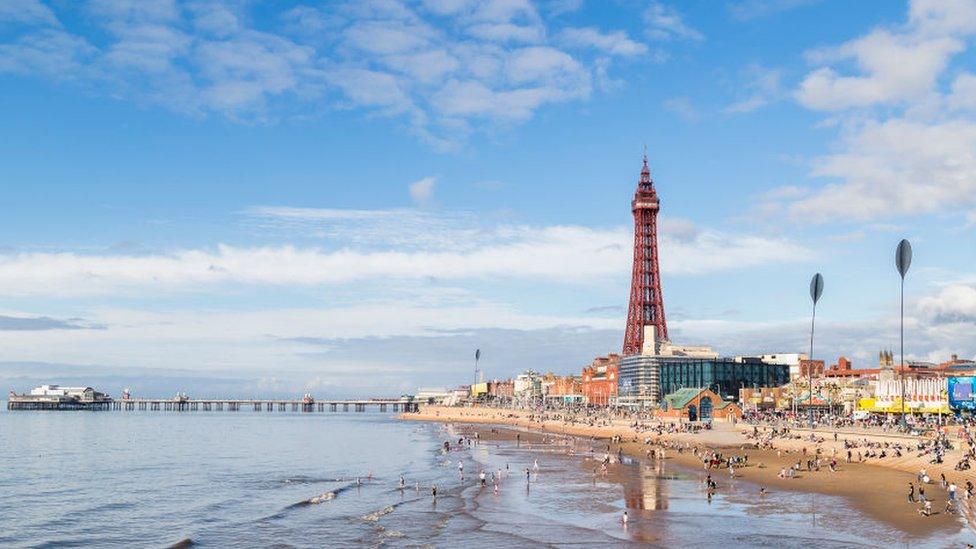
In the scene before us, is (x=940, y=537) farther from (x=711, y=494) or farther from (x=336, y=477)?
(x=336, y=477)

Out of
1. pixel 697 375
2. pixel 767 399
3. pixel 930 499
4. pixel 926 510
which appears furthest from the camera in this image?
pixel 697 375

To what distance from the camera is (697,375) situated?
166 metres

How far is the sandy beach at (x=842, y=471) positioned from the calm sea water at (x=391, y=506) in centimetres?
179

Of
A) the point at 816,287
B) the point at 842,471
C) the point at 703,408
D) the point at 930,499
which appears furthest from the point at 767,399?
the point at 930,499

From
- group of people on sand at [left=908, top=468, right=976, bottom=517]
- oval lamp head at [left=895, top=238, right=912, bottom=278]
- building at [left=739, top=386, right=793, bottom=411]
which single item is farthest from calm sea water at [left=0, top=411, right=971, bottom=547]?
building at [left=739, top=386, right=793, bottom=411]

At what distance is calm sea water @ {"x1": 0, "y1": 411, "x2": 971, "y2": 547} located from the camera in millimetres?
39344

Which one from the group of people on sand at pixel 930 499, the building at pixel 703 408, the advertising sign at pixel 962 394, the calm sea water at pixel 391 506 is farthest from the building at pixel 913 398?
the calm sea water at pixel 391 506

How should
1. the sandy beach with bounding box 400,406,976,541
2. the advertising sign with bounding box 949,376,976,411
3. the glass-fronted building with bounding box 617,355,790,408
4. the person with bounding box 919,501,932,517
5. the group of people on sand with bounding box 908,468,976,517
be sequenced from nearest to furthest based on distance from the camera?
1. the person with bounding box 919,501,932,517
2. the sandy beach with bounding box 400,406,976,541
3. the group of people on sand with bounding box 908,468,976,517
4. the advertising sign with bounding box 949,376,976,411
5. the glass-fronted building with bounding box 617,355,790,408

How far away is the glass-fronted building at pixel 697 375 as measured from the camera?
165000 mm

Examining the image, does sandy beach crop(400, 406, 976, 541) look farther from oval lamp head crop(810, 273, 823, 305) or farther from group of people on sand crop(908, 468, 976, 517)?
oval lamp head crop(810, 273, 823, 305)

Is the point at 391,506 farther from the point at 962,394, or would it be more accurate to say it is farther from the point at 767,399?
the point at 767,399

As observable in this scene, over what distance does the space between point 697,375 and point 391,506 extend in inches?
4899

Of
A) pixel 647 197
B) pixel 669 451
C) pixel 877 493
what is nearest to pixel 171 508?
pixel 877 493

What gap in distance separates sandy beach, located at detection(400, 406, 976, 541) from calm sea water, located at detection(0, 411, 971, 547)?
1.79 meters
